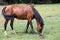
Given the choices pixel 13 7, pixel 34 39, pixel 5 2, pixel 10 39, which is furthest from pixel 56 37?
pixel 5 2

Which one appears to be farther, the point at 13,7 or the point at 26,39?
the point at 13,7

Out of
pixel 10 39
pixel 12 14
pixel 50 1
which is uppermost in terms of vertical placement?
pixel 12 14

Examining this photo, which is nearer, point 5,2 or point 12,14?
point 12,14

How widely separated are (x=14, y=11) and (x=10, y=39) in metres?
1.96

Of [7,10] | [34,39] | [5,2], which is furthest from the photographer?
[5,2]

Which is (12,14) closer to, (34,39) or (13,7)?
(13,7)

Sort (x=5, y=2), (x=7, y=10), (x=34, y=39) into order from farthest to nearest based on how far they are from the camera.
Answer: (x=5, y=2)
(x=7, y=10)
(x=34, y=39)

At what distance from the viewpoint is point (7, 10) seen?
11.1 metres

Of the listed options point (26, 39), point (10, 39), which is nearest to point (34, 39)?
point (26, 39)

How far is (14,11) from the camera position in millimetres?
11242

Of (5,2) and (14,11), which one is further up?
(14,11)

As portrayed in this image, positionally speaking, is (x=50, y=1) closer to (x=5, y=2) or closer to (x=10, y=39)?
(x=5, y=2)

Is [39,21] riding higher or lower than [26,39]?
higher

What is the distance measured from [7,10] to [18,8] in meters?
0.60
